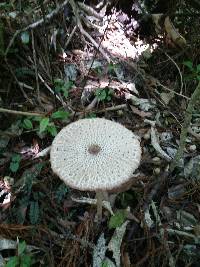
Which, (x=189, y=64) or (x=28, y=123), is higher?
(x=189, y=64)

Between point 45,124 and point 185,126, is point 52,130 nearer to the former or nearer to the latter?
point 45,124

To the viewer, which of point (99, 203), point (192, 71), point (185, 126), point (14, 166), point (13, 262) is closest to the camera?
point (13, 262)

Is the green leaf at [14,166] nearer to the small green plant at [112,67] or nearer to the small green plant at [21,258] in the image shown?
the small green plant at [21,258]

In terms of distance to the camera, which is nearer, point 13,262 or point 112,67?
point 13,262

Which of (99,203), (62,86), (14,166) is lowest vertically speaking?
(14,166)

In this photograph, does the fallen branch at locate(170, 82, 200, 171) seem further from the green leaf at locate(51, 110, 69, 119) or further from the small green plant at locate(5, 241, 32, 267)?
the small green plant at locate(5, 241, 32, 267)

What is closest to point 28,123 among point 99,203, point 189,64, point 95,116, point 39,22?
point 95,116

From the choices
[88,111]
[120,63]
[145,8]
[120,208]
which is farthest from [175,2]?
[120,208]
